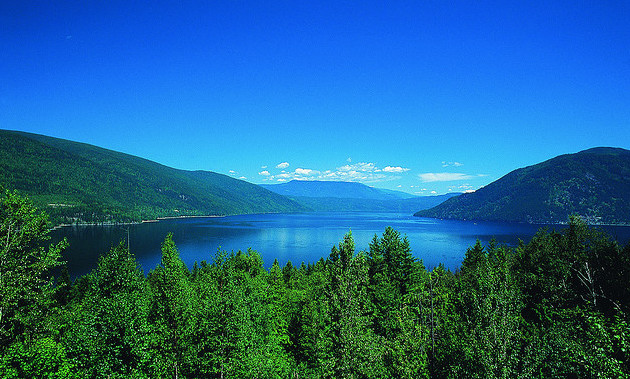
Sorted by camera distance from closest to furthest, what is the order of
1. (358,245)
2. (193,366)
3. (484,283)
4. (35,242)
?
(484,283) < (35,242) < (193,366) < (358,245)

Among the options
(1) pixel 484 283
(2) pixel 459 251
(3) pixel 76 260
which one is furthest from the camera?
(2) pixel 459 251

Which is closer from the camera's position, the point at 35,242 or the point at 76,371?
the point at 76,371

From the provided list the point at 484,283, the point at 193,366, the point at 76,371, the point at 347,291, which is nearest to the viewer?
the point at 484,283

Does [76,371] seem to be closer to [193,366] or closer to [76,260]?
[193,366]

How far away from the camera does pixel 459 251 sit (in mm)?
145125

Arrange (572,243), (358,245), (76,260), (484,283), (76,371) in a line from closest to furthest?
(484,283) < (76,371) < (572,243) < (76,260) < (358,245)

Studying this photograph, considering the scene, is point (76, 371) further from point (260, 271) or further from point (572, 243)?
point (572, 243)

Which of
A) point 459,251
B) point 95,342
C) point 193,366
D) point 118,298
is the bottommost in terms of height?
point 459,251

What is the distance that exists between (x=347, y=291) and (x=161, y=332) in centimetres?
1492

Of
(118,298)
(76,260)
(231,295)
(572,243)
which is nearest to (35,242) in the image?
(118,298)

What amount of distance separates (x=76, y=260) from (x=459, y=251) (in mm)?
159421

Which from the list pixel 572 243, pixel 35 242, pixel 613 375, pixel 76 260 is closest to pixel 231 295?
pixel 35 242

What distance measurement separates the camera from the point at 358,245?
15888 centimetres

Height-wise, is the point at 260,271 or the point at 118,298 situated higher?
the point at 118,298
